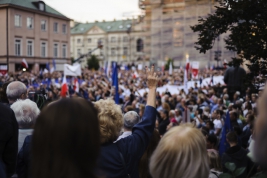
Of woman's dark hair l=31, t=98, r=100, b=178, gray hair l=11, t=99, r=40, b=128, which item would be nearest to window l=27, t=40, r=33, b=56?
gray hair l=11, t=99, r=40, b=128

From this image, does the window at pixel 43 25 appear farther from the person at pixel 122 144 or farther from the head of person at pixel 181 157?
the head of person at pixel 181 157

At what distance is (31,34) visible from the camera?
49.9 meters

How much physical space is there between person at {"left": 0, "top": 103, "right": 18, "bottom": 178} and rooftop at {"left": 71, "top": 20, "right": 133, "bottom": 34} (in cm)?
9522

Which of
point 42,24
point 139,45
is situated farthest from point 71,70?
point 139,45

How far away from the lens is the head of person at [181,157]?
2.03m

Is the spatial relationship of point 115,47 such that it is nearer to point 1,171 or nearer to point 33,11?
point 33,11

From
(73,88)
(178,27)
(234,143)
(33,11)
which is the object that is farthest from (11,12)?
(234,143)

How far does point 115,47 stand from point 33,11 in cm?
4894

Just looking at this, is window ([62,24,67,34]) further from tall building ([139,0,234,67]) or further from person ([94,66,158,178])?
person ([94,66,158,178])

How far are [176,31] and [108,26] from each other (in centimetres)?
5372

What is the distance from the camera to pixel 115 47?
322 feet

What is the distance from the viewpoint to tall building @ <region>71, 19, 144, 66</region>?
312 ft

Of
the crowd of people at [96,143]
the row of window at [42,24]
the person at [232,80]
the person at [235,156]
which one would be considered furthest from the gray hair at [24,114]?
the row of window at [42,24]

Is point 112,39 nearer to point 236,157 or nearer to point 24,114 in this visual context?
point 236,157
